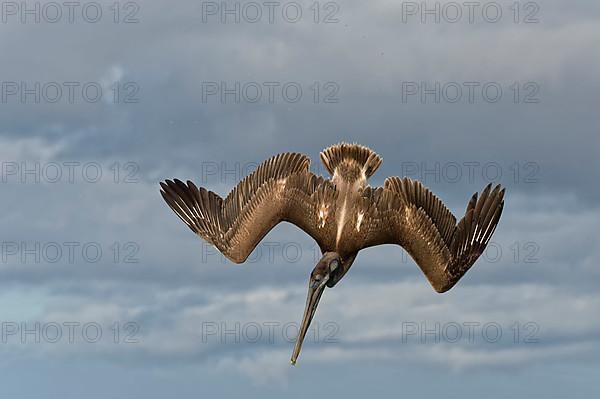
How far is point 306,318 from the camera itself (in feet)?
64.1

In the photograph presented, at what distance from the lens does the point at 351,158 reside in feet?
67.3

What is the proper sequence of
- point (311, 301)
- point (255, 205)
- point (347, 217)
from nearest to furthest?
point (311, 301) < point (347, 217) < point (255, 205)

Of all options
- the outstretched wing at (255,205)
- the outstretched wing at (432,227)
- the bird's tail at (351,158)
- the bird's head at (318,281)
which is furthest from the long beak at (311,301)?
the bird's tail at (351,158)

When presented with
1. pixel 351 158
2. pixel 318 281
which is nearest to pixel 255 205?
pixel 351 158

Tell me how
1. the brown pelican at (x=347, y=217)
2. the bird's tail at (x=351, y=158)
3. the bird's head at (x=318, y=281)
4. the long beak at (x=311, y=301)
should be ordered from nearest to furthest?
the bird's head at (x=318, y=281) → the long beak at (x=311, y=301) → the brown pelican at (x=347, y=217) → the bird's tail at (x=351, y=158)

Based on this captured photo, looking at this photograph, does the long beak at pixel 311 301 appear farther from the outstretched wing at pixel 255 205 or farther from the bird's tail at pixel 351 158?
the bird's tail at pixel 351 158

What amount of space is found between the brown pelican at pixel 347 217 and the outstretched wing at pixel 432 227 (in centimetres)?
2

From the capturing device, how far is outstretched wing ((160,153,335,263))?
66.5 feet

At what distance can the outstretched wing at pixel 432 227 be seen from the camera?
20125 mm

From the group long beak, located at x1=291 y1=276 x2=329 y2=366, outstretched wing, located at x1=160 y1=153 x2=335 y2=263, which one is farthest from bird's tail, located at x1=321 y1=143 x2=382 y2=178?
long beak, located at x1=291 y1=276 x2=329 y2=366

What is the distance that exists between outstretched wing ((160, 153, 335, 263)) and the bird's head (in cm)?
53

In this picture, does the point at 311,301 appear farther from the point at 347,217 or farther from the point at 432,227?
the point at 432,227

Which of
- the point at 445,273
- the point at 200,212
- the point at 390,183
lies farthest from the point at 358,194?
the point at 200,212

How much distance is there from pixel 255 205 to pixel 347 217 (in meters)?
2.32
